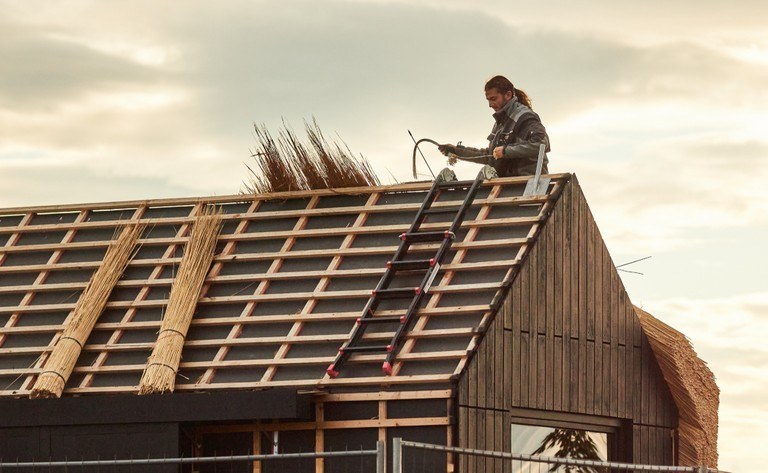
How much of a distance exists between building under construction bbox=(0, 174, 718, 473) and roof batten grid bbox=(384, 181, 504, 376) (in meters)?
0.02

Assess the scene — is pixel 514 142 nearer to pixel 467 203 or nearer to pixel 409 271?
A: pixel 467 203

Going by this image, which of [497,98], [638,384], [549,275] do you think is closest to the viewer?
[549,275]

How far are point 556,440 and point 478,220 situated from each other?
7.63ft

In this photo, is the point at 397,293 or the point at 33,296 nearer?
the point at 397,293

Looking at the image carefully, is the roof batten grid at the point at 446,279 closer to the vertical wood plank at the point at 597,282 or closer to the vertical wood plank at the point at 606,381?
the vertical wood plank at the point at 597,282

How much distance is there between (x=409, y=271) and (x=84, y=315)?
3426mm

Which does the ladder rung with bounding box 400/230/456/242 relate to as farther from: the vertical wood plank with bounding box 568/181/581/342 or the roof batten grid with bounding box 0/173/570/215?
the vertical wood plank with bounding box 568/181/581/342

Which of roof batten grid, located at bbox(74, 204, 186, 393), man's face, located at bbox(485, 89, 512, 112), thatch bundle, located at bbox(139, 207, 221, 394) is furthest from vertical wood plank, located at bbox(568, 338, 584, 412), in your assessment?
roof batten grid, located at bbox(74, 204, 186, 393)

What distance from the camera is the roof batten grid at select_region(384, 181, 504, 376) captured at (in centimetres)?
A: 1291

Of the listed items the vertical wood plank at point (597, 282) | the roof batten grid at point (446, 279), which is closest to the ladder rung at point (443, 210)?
the roof batten grid at point (446, 279)

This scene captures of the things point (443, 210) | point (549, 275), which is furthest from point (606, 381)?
point (443, 210)

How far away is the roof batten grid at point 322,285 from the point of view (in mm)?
13445

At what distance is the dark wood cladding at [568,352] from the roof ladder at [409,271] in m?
0.80

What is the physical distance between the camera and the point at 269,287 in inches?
572
